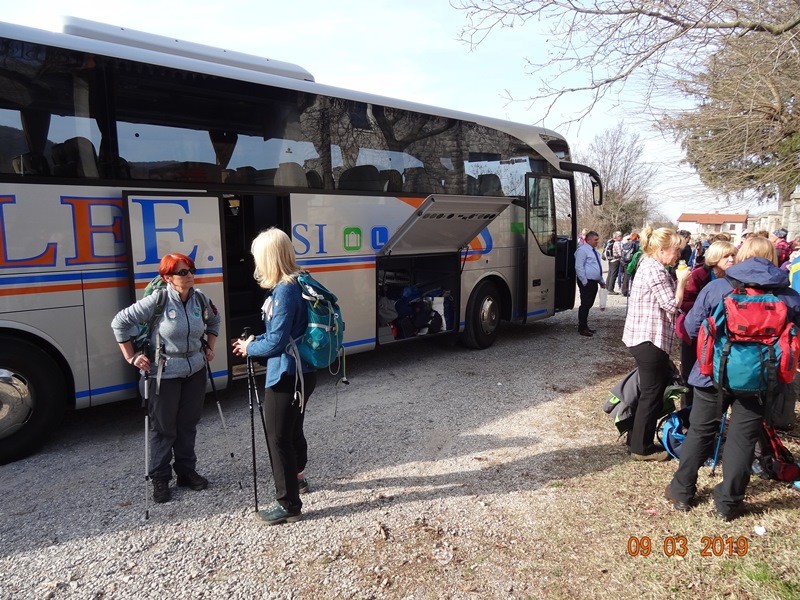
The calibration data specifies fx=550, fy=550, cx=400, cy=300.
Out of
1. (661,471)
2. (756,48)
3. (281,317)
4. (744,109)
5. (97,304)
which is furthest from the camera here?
(744,109)

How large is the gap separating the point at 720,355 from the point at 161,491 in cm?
381

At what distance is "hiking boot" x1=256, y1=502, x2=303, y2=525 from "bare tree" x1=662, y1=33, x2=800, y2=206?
5654 millimetres

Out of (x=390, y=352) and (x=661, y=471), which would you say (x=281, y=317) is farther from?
(x=390, y=352)

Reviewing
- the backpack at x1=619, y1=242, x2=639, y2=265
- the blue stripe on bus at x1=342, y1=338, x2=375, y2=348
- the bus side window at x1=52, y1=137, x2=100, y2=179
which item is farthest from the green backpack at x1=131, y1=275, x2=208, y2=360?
the backpack at x1=619, y1=242, x2=639, y2=265

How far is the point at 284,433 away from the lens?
3469mm

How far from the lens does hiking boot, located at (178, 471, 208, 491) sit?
4051 mm

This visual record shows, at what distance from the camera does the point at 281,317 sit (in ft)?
10.7

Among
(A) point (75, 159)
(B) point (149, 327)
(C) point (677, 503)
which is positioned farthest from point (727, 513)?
(A) point (75, 159)

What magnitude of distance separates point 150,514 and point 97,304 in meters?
2.03

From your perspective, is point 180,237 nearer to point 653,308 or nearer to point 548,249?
point 653,308

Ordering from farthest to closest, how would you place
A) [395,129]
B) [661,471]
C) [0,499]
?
[395,129] < [661,471] < [0,499]

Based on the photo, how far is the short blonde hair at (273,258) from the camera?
3324 millimetres

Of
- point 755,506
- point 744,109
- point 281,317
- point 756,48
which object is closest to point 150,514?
point 281,317

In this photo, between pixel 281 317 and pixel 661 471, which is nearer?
pixel 281 317
